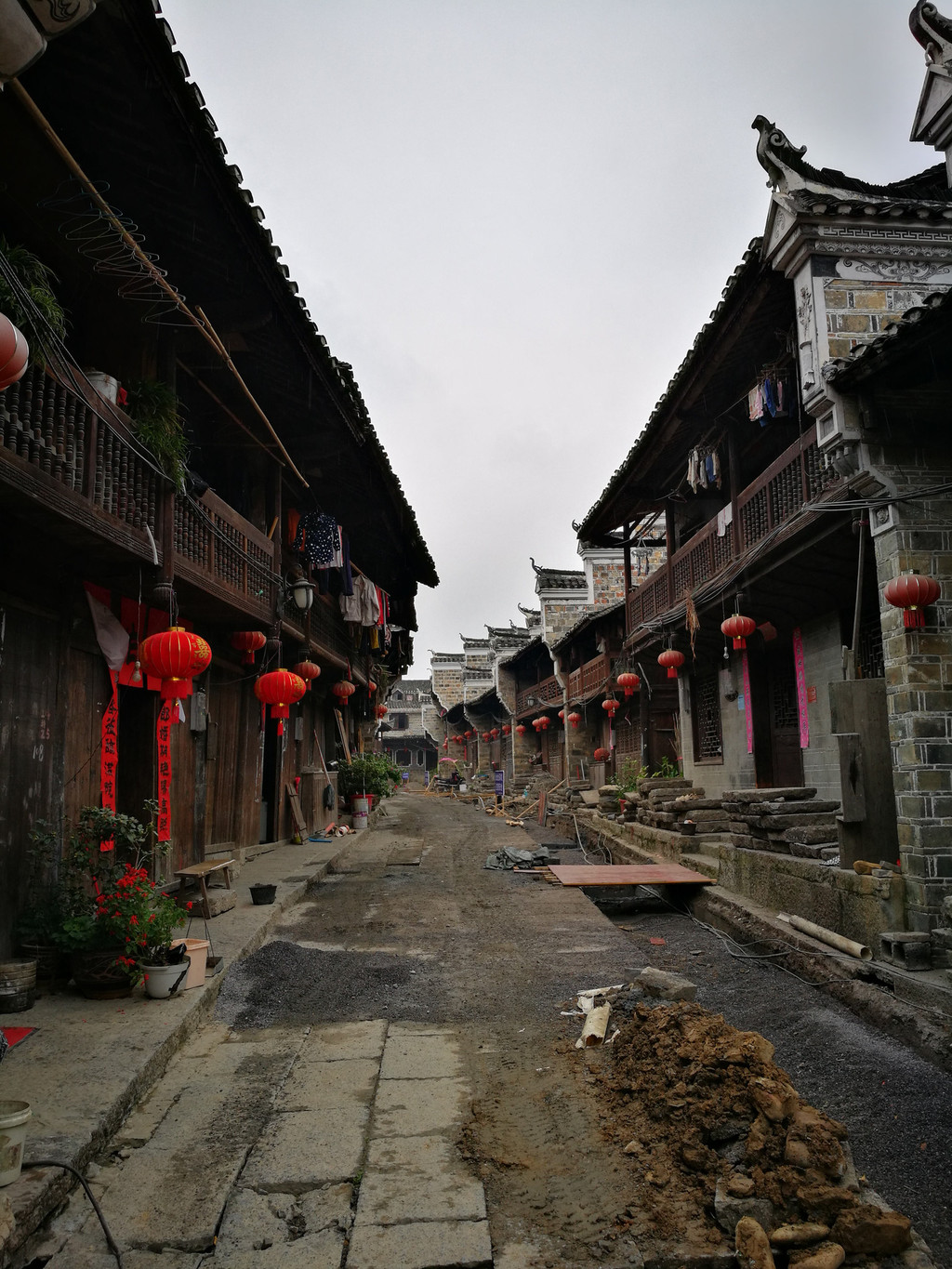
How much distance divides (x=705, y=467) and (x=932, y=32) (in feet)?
17.8

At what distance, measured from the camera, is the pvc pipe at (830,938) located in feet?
20.0

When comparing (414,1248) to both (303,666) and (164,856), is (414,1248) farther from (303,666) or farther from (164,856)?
(303,666)

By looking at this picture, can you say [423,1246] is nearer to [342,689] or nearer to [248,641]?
[248,641]

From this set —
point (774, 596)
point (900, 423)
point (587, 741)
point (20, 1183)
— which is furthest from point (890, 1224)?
point (587, 741)

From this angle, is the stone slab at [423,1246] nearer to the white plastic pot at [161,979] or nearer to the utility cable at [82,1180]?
the utility cable at [82,1180]

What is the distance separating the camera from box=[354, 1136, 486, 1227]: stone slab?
9.52ft

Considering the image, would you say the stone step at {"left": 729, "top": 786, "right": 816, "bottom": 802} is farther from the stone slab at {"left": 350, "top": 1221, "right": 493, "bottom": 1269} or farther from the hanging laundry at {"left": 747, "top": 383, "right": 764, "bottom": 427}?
the stone slab at {"left": 350, "top": 1221, "right": 493, "bottom": 1269}

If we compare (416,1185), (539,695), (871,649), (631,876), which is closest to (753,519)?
(871,649)

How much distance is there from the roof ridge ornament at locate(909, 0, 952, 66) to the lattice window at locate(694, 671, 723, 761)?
9273 mm

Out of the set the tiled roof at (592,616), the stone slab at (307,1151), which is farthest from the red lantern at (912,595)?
the tiled roof at (592,616)

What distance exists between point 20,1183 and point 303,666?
27.6ft

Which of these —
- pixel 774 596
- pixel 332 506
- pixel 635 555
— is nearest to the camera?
pixel 774 596

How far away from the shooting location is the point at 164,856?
309 inches

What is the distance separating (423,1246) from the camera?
2713 mm
